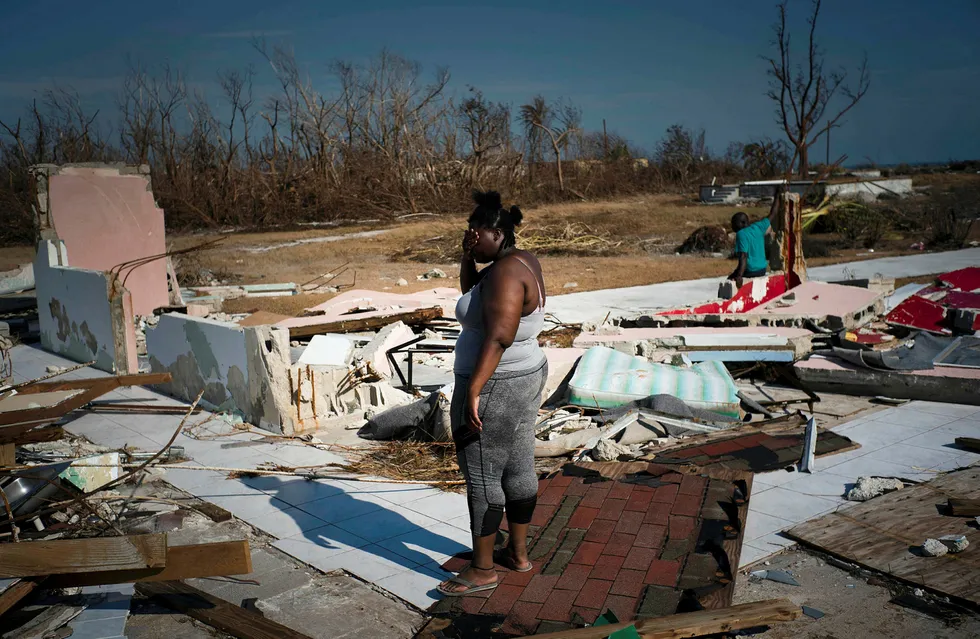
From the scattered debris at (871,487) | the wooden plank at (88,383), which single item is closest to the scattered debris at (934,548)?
the scattered debris at (871,487)

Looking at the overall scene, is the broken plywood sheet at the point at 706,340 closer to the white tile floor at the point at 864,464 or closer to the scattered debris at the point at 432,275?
the white tile floor at the point at 864,464

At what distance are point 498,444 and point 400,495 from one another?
1.73m

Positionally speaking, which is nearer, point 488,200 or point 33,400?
point 488,200

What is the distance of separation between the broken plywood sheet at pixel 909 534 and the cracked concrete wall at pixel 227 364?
3.91 meters

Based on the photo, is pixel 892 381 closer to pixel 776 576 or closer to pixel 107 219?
pixel 776 576

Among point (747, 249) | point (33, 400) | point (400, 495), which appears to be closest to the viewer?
point (400, 495)

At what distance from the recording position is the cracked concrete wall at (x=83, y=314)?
8.39 metres

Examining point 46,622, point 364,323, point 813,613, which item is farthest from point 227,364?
point 813,613

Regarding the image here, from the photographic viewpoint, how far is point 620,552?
3.95 meters

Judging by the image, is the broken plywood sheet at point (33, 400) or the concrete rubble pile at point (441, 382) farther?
the broken plywood sheet at point (33, 400)

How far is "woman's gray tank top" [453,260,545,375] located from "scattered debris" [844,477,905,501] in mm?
2406

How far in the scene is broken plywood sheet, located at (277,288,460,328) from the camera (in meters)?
9.91

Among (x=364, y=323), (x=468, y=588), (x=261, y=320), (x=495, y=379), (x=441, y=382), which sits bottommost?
(x=468, y=588)

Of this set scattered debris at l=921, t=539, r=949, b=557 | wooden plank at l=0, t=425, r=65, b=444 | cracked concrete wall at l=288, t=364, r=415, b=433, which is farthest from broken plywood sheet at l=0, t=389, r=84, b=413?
scattered debris at l=921, t=539, r=949, b=557
